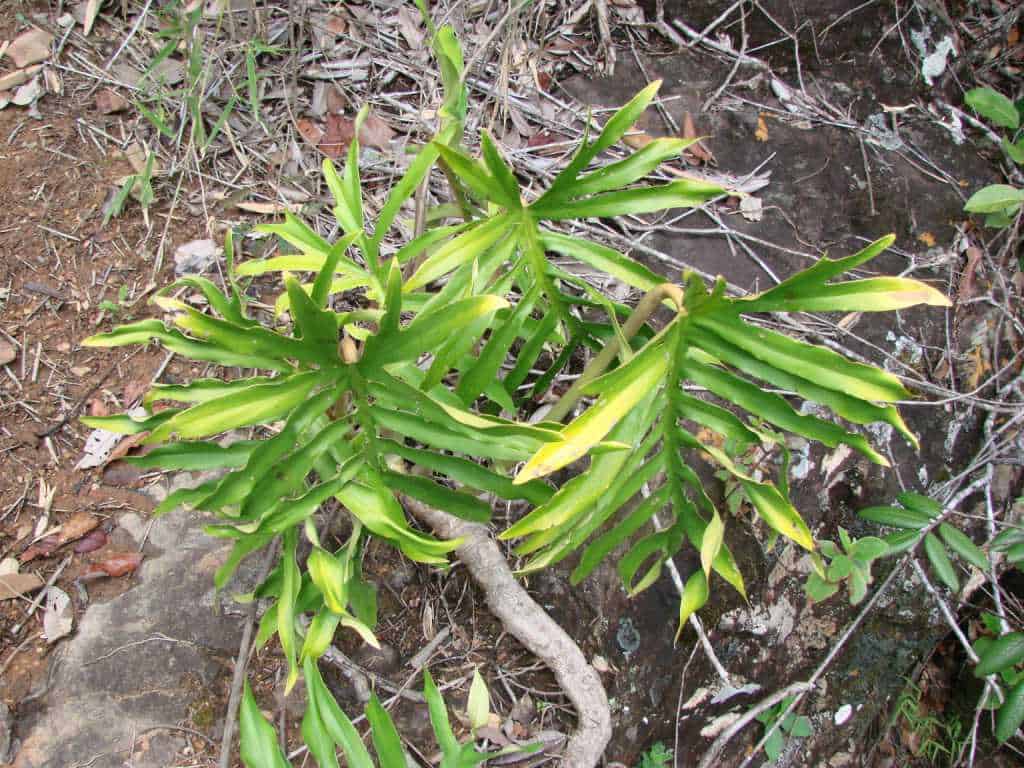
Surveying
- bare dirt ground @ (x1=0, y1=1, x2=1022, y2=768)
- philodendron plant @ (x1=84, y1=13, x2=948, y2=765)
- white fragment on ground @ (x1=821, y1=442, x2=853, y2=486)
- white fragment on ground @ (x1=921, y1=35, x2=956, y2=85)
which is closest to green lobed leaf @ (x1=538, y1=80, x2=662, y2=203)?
philodendron plant @ (x1=84, y1=13, x2=948, y2=765)

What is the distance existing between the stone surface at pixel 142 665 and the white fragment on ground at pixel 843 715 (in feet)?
5.47

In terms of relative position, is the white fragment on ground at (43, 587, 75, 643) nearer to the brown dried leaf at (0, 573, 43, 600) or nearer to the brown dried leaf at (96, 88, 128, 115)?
the brown dried leaf at (0, 573, 43, 600)

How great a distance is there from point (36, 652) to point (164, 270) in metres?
1.00

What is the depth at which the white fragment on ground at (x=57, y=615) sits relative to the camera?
1.71 metres

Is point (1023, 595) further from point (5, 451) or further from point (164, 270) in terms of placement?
point (5, 451)

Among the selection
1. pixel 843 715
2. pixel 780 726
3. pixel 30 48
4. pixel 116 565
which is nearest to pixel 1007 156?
pixel 843 715

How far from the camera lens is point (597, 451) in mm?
1258

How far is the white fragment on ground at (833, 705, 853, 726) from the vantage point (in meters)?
2.28

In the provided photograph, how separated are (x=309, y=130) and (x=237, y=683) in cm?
163

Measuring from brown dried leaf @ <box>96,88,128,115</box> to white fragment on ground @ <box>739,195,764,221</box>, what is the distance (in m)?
1.90

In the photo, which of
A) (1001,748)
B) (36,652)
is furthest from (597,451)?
(1001,748)

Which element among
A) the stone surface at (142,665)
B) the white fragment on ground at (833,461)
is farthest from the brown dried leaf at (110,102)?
the white fragment on ground at (833,461)

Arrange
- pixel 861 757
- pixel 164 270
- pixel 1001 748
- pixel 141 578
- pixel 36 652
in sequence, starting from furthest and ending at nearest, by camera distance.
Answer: pixel 1001 748, pixel 861 757, pixel 164 270, pixel 141 578, pixel 36 652

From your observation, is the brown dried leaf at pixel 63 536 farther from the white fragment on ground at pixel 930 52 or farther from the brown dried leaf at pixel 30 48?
the white fragment on ground at pixel 930 52
